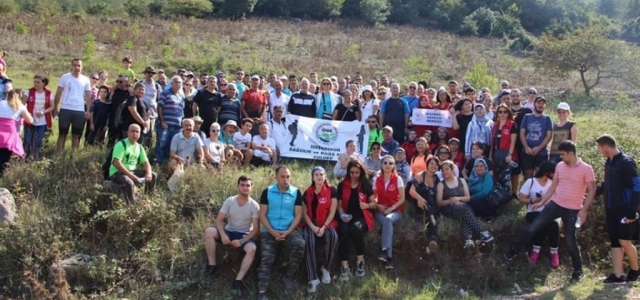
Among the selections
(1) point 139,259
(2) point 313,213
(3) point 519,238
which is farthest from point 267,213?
(3) point 519,238

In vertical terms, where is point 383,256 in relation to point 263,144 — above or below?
below

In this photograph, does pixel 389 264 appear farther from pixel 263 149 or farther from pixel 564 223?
pixel 263 149

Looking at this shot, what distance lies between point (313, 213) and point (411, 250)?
175 centimetres

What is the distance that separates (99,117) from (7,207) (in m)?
2.52

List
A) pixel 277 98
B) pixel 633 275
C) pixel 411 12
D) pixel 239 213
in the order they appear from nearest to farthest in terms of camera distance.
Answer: pixel 633 275 → pixel 239 213 → pixel 277 98 → pixel 411 12

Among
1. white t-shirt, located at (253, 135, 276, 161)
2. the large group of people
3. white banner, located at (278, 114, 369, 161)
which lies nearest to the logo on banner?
white banner, located at (278, 114, 369, 161)

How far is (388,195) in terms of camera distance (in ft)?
28.5

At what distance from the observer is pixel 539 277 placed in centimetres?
853

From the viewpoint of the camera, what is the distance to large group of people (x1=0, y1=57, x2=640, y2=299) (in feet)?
26.2

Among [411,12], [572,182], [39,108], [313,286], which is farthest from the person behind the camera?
[411,12]

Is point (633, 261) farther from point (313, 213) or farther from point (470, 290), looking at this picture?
point (313, 213)

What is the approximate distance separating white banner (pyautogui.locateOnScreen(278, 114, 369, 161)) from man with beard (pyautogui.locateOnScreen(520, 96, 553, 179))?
3162 mm

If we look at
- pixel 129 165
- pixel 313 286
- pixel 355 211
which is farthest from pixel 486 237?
pixel 129 165

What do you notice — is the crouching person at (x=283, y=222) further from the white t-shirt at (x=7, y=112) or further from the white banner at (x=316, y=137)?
the white t-shirt at (x=7, y=112)
